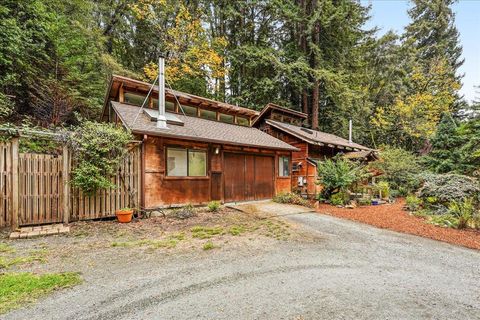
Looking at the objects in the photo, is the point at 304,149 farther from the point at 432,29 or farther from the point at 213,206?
the point at 432,29

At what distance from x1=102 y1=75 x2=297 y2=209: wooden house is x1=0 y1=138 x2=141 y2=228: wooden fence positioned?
3.29ft

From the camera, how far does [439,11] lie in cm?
2402

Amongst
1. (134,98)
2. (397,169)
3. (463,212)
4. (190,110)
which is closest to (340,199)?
(463,212)

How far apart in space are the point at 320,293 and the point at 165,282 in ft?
6.90

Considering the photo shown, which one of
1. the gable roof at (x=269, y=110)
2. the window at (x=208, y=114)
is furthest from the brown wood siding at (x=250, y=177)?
the gable roof at (x=269, y=110)

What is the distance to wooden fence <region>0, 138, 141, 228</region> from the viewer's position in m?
5.35

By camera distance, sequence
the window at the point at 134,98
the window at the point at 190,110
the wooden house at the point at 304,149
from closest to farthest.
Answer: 1. the window at the point at 134,98
2. the window at the point at 190,110
3. the wooden house at the point at 304,149

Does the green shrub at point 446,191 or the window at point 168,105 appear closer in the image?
the green shrub at point 446,191

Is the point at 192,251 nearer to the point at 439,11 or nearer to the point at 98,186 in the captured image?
the point at 98,186

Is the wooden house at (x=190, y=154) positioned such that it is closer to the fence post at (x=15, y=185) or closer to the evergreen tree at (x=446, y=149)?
the fence post at (x=15, y=185)

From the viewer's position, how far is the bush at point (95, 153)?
6.02m

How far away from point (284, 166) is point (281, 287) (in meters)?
9.40

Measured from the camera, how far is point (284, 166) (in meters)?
12.2

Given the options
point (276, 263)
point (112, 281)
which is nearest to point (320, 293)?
point (276, 263)
